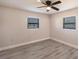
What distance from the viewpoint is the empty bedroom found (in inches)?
146

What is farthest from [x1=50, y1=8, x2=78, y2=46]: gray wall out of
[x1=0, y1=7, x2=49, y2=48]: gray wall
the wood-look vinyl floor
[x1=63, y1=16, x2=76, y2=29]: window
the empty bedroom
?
[x1=0, y1=7, x2=49, y2=48]: gray wall

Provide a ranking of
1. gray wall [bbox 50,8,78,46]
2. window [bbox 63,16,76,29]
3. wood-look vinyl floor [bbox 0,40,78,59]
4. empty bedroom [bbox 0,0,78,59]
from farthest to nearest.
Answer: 1. window [bbox 63,16,76,29]
2. gray wall [bbox 50,8,78,46]
3. empty bedroom [bbox 0,0,78,59]
4. wood-look vinyl floor [bbox 0,40,78,59]

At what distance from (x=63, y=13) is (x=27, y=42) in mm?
3213

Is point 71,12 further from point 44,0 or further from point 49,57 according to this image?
point 49,57

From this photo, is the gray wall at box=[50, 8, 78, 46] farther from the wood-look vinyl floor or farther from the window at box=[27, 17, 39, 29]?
the window at box=[27, 17, 39, 29]

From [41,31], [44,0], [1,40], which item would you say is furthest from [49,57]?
[41,31]

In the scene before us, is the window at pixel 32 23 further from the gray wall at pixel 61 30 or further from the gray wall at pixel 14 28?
the gray wall at pixel 61 30

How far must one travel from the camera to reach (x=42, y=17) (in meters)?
6.82

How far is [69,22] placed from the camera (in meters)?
5.56

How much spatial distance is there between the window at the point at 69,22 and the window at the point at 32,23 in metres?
2.06

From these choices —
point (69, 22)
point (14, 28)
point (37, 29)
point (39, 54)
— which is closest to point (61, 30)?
point (69, 22)

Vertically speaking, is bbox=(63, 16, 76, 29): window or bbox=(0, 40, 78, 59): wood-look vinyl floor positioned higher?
bbox=(63, 16, 76, 29): window

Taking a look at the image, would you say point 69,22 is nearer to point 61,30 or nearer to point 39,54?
point 61,30

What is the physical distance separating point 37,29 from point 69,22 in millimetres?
2357
